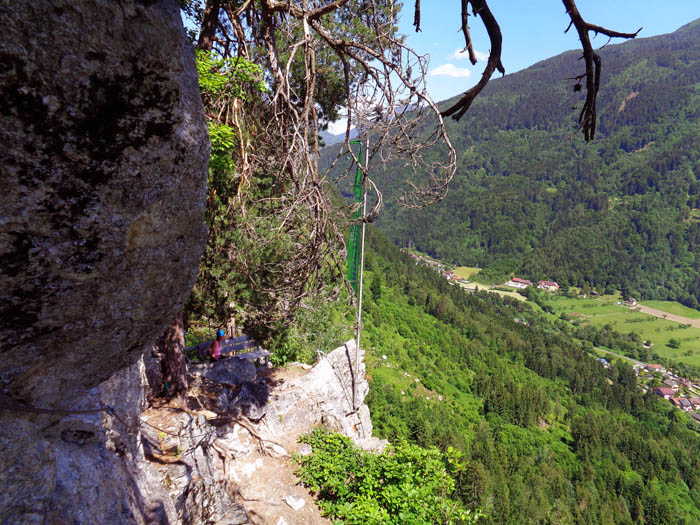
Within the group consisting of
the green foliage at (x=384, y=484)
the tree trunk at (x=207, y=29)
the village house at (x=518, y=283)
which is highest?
the tree trunk at (x=207, y=29)

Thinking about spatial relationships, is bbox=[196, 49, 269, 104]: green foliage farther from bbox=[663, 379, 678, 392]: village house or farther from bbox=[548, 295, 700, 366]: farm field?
bbox=[548, 295, 700, 366]: farm field

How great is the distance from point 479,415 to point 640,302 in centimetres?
12833

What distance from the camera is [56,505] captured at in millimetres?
1930

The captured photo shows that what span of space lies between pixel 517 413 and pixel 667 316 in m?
114

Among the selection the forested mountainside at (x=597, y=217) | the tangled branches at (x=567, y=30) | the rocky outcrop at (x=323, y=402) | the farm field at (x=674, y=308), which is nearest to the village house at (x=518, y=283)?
the forested mountainside at (x=597, y=217)

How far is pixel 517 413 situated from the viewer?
2325 inches

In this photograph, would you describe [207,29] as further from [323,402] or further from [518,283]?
[518,283]

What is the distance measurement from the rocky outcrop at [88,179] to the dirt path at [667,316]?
17012 centimetres

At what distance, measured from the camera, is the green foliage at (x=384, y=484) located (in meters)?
5.50

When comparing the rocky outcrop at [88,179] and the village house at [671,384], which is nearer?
the rocky outcrop at [88,179]

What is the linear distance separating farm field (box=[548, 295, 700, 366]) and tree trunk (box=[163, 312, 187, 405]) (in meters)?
134

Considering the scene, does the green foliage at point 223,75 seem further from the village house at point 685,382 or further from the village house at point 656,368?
the village house at point 685,382

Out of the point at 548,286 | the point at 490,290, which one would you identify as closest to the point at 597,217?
the point at 548,286

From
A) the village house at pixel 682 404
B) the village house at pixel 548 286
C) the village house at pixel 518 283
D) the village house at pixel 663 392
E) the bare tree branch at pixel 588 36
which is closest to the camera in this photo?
the bare tree branch at pixel 588 36
